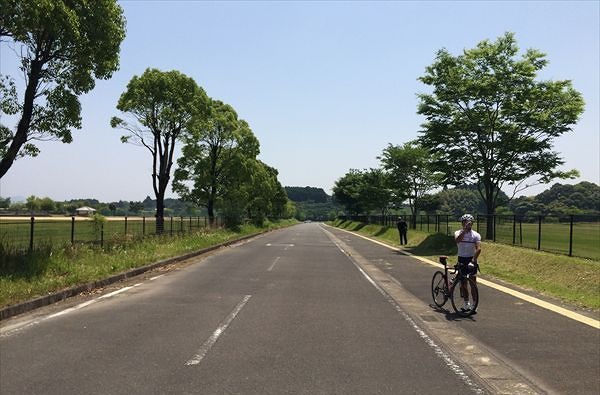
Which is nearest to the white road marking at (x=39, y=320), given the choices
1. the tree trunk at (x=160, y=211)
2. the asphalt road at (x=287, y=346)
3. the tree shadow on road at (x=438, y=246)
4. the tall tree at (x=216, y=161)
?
the asphalt road at (x=287, y=346)

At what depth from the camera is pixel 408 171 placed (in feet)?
149

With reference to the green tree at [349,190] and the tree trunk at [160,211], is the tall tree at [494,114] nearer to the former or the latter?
the tree trunk at [160,211]

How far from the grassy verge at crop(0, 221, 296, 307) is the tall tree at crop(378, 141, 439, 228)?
30.3 m

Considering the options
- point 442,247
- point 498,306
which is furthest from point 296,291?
point 442,247

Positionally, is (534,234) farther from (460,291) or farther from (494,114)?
(460,291)

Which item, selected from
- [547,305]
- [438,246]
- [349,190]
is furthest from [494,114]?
[349,190]

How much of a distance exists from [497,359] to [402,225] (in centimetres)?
2599

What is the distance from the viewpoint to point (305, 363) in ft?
19.4

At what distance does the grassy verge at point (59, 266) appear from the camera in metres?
9.73

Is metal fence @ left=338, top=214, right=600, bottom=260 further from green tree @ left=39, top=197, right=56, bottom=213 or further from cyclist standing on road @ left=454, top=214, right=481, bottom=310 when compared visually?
green tree @ left=39, top=197, right=56, bottom=213

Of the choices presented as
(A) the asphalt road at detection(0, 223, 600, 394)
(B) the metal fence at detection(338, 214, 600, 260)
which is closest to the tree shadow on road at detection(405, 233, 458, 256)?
(B) the metal fence at detection(338, 214, 600, 260)

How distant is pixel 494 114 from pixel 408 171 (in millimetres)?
19647

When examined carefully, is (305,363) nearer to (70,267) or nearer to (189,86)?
(70,267)

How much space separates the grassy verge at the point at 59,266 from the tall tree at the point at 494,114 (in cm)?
1635
